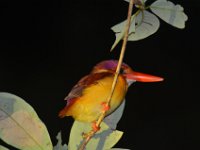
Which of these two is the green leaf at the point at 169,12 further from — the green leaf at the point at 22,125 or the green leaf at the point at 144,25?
the green leaf at the point at 22,125

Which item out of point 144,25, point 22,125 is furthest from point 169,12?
point 22,125

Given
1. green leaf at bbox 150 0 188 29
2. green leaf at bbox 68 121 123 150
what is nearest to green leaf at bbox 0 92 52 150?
green leaf at bbox 68 121 123 150

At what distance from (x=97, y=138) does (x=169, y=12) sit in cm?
12

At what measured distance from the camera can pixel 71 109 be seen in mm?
361

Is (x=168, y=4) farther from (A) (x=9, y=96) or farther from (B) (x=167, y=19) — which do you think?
(A) (x=9, y=96)

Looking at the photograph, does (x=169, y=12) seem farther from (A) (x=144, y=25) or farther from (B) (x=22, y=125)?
(B) (x=22, y=125)

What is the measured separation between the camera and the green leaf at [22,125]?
270 mm

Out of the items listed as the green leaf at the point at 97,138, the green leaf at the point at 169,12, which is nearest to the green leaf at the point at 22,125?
the green leaf at the point at 97,138

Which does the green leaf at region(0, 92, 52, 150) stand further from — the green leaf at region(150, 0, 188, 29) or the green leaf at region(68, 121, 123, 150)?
the green leaf at region(150, 0, 188, 29)

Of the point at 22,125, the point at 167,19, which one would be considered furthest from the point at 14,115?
the point at 167,19

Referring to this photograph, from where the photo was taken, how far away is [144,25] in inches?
11.8

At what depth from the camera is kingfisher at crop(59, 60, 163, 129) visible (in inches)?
13.1

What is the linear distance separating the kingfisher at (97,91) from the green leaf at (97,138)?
23mm

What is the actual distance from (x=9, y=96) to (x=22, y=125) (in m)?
0.02
